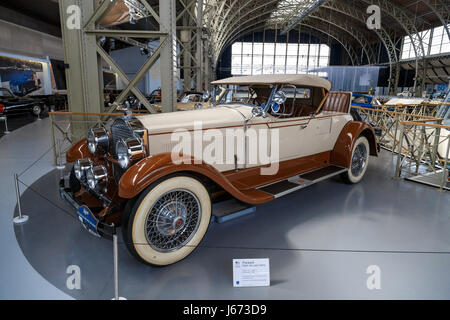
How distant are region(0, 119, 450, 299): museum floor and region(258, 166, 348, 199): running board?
420mm

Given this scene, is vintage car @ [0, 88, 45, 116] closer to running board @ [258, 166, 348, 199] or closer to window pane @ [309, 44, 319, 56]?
running board @ [258, 166, 348, 199]


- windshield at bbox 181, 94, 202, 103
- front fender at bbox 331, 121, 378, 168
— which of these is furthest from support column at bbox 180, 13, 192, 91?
front fender at bbox 331, 121, 378, 168

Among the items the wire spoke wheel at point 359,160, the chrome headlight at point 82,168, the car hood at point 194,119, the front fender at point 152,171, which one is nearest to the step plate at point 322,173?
the wire spoke wheel at point 359,160

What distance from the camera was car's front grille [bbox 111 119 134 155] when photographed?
3.12 metres

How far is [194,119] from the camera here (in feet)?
11.1

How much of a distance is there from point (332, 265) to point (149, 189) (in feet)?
6.42

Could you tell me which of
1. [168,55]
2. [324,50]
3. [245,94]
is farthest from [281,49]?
[245,94]

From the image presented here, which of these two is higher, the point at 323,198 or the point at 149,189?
the point at 149,189

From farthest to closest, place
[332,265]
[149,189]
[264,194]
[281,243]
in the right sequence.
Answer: [264,194]
[281,243]
[332,265]
[149,189]

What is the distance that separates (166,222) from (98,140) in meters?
1.38

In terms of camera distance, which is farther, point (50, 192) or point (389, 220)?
point (50, 192)

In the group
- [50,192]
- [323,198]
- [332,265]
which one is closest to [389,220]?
[323,198]

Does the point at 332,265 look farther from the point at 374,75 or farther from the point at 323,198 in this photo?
the point at 374,75

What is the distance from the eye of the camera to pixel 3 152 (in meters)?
7.07
